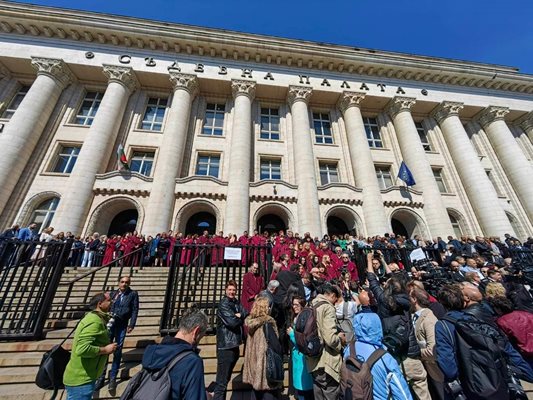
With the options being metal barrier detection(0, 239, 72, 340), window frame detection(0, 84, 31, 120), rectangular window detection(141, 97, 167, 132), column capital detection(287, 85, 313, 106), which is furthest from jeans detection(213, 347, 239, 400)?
window frame detection(0, 84, 31, 120)

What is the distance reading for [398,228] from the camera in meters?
18.3

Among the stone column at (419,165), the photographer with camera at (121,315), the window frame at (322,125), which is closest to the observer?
the photographer with camera at (121,315)

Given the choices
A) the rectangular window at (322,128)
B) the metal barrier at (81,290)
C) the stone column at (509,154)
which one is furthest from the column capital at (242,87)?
the stone column at (509,154)

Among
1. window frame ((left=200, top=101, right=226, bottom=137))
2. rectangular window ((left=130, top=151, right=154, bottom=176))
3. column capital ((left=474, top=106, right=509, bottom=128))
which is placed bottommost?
rectangular window ((left=130, top=151, right=154, bottom=176))

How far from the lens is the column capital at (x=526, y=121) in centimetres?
2222

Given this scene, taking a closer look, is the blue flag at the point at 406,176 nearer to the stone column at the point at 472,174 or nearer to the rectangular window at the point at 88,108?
the stone column at the point at 472,174

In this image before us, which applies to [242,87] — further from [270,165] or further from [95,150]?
[95,150]

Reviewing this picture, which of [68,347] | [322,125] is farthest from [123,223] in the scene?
[322,125]

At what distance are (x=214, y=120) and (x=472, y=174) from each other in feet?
69.3

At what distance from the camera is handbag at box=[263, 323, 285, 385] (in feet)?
9.80

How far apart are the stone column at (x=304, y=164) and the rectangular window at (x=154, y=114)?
1053cm

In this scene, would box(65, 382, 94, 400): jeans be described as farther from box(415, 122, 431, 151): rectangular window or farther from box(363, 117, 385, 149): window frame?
box(415, 122, 431, 151): rectangular window

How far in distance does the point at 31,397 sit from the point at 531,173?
99.1 ft

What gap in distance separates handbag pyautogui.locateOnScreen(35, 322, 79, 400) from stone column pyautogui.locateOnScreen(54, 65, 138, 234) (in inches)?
493
